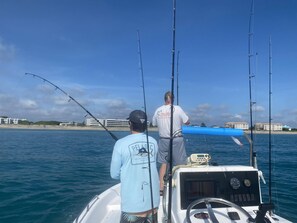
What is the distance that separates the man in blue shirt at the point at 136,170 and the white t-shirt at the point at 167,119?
85.1 inches

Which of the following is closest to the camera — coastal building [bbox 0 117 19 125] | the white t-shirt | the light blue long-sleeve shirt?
the light blue long-sleeve shirt

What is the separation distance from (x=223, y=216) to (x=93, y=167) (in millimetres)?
12789

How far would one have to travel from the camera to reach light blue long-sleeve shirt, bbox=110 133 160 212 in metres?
3.12

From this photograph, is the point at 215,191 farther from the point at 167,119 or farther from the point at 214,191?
the point at 167,119

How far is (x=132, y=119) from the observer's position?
327 cm

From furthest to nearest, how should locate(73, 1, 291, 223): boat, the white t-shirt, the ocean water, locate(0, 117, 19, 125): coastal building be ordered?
locate(0, 117, 19, 125): coastal building
the ocean water
the white t-shirt
locate(73, 1, 291, 223): boat

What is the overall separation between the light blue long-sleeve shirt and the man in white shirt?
2.23m

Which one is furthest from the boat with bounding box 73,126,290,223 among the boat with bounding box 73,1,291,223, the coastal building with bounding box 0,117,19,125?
the coastal building with bounding box 0,117,19,125

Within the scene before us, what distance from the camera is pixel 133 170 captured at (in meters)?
3.16

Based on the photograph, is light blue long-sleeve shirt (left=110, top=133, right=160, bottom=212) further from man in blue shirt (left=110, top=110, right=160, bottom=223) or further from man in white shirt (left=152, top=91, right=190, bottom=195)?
man in white shirt (left=152, top=91, right=190, bottom=195)

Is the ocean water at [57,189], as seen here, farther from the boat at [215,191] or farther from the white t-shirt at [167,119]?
the boat at [215,191]

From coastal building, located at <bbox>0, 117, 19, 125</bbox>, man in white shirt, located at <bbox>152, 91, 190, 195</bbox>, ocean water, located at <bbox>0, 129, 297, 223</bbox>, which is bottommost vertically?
ocean water, located at <bbox>0, 129, 297, 223</bbox>

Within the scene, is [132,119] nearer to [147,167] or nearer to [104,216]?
[147,167]

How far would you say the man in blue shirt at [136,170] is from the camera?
10.3ft
